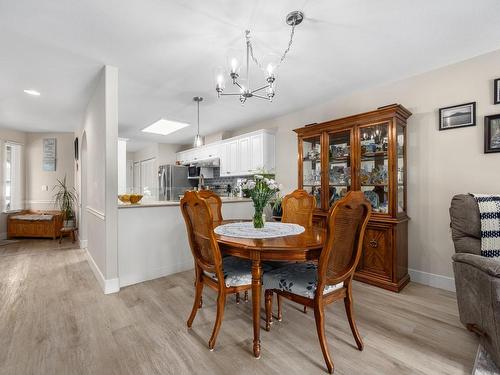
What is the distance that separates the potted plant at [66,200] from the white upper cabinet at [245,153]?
10.3 feet

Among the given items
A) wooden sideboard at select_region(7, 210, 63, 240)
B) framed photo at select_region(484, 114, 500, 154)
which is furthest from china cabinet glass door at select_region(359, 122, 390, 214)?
wooden sideboard at select_region(7, 210, 63, 240)

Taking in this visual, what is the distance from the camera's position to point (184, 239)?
3.41 m

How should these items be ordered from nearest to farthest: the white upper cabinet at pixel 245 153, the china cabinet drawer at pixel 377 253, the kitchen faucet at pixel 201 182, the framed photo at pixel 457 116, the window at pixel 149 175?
1. the framed photo at pixel 457 116
2. the china cabinet drawer at pixel 377 253
3. the white upper cabinet at pixel 245 153
4. the kitchen faucet at pixel 201 182
5. the window at pixel 149 175

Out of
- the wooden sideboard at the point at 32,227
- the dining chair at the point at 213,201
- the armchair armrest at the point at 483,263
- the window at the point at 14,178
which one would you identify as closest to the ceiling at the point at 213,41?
the dining chair at the point at 213,201

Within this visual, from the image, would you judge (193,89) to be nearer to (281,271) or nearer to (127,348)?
(281,271)

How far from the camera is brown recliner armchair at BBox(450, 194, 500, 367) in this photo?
1.46 m

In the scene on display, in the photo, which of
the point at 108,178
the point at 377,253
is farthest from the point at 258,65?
the point at 377,253

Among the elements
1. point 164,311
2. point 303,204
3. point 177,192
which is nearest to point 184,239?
point 164,311

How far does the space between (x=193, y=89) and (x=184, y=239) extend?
2.02 m

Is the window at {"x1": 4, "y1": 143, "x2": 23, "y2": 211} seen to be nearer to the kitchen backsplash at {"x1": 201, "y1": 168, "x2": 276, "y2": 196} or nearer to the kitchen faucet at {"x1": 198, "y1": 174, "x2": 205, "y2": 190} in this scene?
the kitchen faucet at {"x1": 198, "y1": 174, "x2": 205, "y2": 190}

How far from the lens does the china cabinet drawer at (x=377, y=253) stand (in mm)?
2768

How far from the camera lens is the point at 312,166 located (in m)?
3.70

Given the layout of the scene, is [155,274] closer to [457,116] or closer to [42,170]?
[457,116]

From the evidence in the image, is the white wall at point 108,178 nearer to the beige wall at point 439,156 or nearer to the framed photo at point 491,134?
the beige wall at point 439,156
